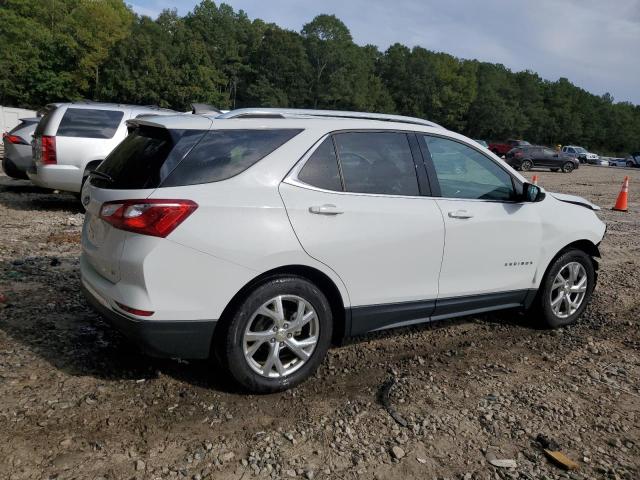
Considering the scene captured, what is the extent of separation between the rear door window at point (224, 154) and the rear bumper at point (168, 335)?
0.79 metres

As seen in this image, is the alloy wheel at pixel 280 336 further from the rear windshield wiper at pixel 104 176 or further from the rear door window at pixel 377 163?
the rear windshield wiper at pixel 104 176

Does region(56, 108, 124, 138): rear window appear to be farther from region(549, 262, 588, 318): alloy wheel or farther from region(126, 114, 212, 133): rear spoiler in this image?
region(549, 262, 588, 318): alloy wheel

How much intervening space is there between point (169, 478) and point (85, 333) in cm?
197

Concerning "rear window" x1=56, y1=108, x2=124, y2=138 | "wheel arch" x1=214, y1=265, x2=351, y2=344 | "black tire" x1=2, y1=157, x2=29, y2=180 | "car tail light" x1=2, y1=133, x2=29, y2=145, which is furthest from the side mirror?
"car tail light" x1=2, y1=133, x2=29, y2=145

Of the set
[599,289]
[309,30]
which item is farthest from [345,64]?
[599,289]

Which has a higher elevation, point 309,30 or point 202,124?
point 309,30

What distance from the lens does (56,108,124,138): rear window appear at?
9039mm

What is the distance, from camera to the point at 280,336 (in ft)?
11.4

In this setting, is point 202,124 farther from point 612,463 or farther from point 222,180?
point 612,463

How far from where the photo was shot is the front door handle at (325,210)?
11.4ft

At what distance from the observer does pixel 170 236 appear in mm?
3068

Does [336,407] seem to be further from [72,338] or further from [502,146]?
[502,146]

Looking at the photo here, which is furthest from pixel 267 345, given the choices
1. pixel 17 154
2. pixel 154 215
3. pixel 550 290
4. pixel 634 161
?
pixel 634 161

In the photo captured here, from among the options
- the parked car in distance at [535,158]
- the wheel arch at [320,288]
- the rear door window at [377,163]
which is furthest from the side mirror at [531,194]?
the parked car in distance at [535,158]
